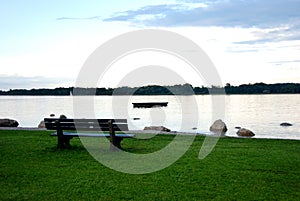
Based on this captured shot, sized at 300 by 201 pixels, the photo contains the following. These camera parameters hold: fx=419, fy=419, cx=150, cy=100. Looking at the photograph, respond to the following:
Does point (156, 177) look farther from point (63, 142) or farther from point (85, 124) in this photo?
point (63, 142)

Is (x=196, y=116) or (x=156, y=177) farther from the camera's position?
(x=196, y=116)

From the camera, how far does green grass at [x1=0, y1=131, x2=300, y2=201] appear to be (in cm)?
719

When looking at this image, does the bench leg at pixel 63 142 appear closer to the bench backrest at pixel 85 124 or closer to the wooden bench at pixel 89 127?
the wooden bench at pixel 89 127

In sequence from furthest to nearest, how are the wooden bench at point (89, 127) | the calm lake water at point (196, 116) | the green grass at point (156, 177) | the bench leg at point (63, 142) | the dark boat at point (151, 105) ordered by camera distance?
the dark boat at point (151, 105) < the calm lake water at point (196, 116) < the bench leg at point (63, 142) < the wooden bench at point (89, 127) < the green grass at point (156, 177)

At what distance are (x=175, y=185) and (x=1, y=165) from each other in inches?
171

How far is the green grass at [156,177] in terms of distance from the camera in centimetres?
719

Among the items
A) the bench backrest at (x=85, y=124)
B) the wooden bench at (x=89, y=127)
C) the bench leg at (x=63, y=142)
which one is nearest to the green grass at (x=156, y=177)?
the bench leg at (x=63, y=142)

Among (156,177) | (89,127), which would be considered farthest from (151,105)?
(156,177)

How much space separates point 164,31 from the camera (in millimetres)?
15297

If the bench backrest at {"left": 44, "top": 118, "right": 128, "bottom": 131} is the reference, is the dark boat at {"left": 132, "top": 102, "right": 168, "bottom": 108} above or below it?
below

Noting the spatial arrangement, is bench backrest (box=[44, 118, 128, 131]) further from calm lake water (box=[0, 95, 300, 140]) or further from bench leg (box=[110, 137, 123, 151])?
calm lake water (box=[0, 95, 300, 140])

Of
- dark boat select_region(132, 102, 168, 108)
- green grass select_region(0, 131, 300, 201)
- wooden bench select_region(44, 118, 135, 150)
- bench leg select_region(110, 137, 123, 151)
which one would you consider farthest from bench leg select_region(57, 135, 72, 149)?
dark boat select_region(132, 102, 168, 108)

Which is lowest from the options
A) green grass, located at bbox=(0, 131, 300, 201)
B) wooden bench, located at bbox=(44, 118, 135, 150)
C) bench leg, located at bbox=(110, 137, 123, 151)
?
green grass, located at bbox=(0, 131, 300, 201)

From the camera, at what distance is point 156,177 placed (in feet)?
28.3
